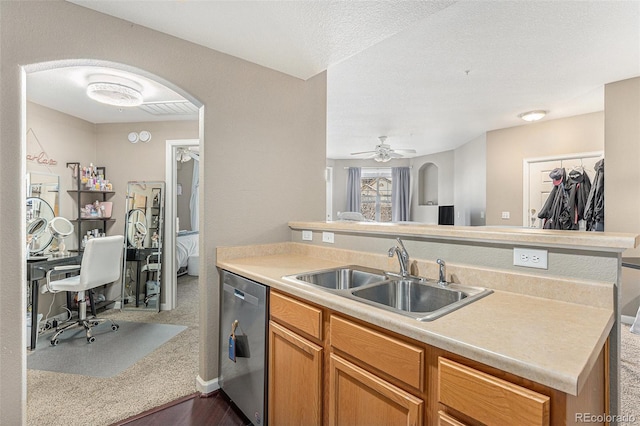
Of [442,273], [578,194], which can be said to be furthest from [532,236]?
[578,194]

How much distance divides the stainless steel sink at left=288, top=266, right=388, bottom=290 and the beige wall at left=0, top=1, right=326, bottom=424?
2.48 feet

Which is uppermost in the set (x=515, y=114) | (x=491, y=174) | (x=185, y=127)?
(x=515, y=114)

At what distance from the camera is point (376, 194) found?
879 cm

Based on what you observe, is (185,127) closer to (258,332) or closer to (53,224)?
(53,224)

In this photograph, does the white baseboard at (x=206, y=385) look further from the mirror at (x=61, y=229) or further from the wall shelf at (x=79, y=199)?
the wall shelf at (x=79, y=199)

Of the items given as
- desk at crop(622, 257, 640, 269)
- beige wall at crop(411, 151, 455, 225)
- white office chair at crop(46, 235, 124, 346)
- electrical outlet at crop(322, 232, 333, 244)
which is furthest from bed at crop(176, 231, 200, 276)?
desk at crop(622, 257, 640, 269)

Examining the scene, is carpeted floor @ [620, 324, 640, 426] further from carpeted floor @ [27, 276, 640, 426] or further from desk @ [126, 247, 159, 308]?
desk @ [126, 247, 159, 308]

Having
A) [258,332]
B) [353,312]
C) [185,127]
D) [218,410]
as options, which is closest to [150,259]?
[185,127]

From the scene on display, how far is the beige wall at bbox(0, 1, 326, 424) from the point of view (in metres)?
1.48

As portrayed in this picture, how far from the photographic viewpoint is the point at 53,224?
134 inches

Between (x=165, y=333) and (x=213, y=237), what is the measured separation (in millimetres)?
1657

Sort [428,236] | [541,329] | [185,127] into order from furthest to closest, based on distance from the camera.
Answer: [185,127] < [428,236] < [541,329]

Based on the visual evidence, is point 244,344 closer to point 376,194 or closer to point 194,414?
point 194,414

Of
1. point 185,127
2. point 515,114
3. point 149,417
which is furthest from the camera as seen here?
point 515,114
